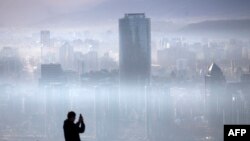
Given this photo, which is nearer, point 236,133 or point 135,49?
point 236,133

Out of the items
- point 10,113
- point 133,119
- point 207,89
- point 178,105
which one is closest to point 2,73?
point 10,113

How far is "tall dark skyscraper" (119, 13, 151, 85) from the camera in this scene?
19.5 m

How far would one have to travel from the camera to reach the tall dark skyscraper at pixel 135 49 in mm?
19500

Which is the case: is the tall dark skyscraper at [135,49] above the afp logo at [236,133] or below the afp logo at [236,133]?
above

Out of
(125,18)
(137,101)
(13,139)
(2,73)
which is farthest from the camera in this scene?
(125,18)

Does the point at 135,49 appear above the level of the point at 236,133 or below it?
above

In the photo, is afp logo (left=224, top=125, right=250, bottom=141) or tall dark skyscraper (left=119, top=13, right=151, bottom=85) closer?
afp logo (left=224, top=125, right=250, bottom=141)

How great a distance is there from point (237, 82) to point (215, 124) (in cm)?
195

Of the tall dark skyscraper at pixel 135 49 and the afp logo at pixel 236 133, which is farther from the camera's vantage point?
the tall dark skyscraper at pixel 135 49

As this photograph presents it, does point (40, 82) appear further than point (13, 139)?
Yes

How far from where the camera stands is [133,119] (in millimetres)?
18766

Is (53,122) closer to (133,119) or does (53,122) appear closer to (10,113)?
(10,113)

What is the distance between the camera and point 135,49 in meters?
20.2

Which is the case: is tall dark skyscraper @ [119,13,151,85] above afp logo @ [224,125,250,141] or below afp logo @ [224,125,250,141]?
above
